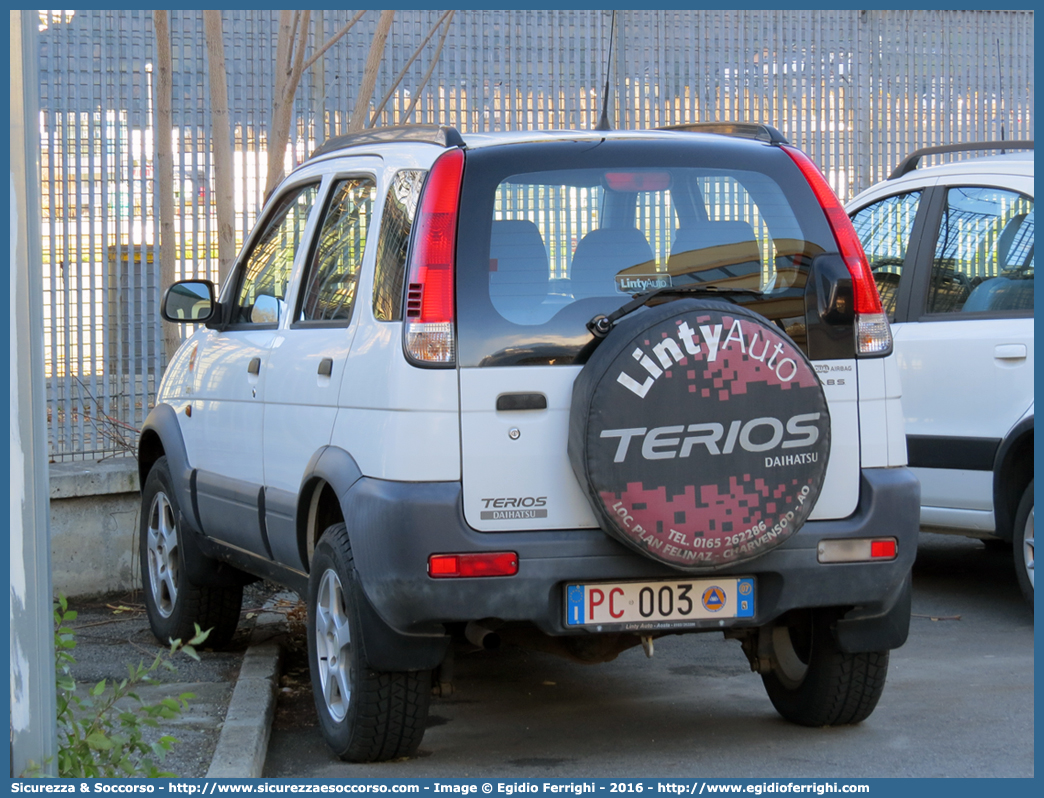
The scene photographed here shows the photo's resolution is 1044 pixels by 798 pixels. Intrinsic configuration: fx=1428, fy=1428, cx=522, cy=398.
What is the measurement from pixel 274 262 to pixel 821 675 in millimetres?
2621

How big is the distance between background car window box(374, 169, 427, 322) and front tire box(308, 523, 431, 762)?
0.73 meters

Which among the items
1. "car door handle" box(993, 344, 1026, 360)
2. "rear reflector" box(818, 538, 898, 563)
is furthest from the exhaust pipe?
"car door handle" box(993, 344, 1026, 360)

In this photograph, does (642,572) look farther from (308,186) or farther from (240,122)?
(240,122)

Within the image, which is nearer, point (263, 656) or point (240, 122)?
point (263, 656)

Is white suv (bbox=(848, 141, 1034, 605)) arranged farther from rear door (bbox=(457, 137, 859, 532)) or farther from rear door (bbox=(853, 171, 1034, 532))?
rear door (bbox=(457, 137, 859, 532))

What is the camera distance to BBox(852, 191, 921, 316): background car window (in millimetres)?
7117

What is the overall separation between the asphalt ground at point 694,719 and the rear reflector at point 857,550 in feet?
2.21

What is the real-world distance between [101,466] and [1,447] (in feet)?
14.8

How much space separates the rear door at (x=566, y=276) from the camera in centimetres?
403

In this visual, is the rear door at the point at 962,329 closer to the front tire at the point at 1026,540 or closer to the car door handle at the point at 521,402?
the front tire at the point at 1026,540

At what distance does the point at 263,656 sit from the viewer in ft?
19.1

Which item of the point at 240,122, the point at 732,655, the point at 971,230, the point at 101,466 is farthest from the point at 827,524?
the point at 240,122

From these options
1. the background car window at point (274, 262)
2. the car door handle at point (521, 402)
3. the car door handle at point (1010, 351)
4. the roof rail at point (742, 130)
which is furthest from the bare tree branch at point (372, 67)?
the car door handle at point (521, 402)

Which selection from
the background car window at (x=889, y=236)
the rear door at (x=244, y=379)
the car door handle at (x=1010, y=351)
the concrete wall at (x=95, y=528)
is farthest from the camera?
the concrete wall at (x=95, y=528)
